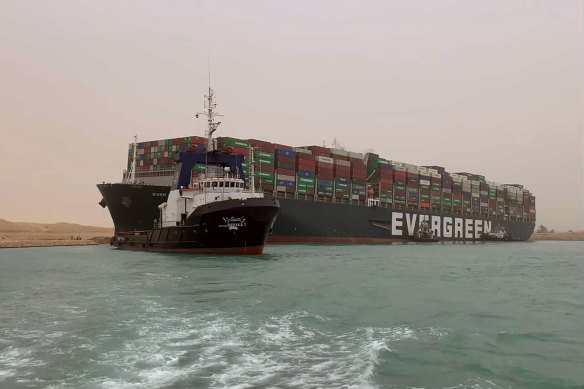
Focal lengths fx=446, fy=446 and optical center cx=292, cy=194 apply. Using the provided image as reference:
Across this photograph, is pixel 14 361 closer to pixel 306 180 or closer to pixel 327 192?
pixel 306 180

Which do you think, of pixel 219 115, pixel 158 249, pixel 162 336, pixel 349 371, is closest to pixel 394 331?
pixel 349 371

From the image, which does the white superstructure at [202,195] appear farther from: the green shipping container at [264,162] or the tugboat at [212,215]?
the green shipping container at [264,162]

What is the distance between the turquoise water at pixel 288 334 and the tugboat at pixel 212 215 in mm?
10848

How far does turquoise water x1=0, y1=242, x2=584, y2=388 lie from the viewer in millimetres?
6719

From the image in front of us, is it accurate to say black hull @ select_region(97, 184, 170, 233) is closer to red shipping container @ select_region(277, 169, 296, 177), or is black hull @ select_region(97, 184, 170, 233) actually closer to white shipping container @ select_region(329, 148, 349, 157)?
red shipping container @ select_region(277, 169, 296, 177)

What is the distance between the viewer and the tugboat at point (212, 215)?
28.6 m

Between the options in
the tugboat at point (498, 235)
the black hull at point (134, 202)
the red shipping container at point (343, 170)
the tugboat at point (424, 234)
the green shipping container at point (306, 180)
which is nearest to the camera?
the black hull at point (134, 202)

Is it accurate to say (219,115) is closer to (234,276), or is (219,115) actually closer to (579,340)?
(234,276)

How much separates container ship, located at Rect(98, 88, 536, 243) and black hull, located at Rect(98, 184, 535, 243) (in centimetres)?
12

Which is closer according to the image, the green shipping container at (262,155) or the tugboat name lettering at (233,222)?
the tugboat name lettering at (233,222)

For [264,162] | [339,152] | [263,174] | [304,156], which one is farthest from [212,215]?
[339,152]

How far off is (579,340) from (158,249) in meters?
29.8

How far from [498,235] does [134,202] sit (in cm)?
7342

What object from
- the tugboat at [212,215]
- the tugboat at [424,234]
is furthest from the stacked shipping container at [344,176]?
the tugboat at [424,234]
